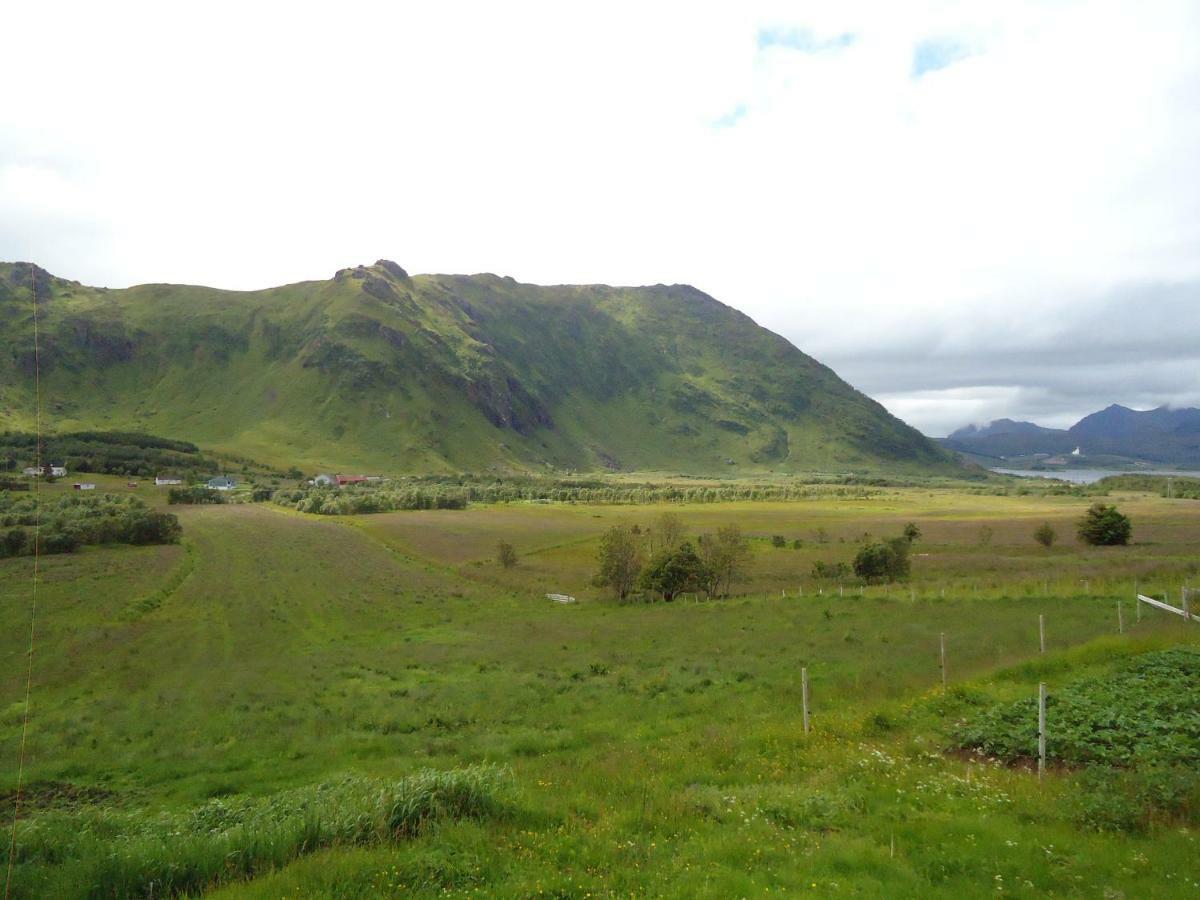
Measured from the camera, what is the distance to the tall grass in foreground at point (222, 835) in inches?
328

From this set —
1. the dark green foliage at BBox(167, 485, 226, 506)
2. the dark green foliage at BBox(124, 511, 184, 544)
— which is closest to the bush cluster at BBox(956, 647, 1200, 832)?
the dark green foliage at BBox(124, 511, 184, 544)

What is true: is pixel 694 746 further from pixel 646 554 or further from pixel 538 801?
pixel 646 554

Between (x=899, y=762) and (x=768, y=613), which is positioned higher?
(x=899, y=762)

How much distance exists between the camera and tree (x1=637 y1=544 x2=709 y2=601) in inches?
2101

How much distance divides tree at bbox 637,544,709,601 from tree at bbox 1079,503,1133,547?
48366mm

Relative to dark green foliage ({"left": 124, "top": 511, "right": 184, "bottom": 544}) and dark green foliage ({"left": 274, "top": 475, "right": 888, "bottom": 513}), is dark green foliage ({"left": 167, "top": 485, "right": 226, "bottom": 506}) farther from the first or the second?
dark green foliage ({"left": 124, "top": 511, "right": 184, "bottom": 544})

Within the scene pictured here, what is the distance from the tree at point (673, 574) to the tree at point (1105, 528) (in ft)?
159

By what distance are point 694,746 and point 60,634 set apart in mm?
40416

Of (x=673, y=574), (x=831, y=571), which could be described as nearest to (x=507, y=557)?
(x=673, y=574)

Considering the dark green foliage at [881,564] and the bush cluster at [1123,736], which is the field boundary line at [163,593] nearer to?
the bush cluster at [1123,736]

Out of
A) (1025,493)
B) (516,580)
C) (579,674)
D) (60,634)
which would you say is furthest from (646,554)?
(1025,493)

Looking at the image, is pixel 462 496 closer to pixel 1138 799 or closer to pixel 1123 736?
pixel 1123 736

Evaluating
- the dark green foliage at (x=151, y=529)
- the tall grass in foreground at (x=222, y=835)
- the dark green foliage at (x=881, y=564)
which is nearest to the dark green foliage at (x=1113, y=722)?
the tall grass in foreground at (x=222, y=835)

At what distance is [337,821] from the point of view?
9695mm
